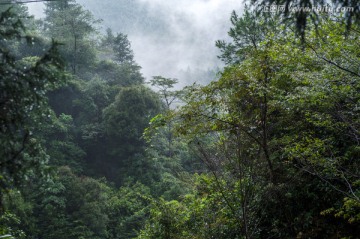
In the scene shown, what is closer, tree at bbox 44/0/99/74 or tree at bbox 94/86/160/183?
tree at bbox 94/86/160/183

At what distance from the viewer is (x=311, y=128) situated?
734 cm

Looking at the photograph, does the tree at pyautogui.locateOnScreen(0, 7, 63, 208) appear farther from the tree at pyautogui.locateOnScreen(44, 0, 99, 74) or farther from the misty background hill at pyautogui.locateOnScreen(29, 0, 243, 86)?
the misty background hill at pyautogui.locateOnScreen(29, 0, 243, 86)

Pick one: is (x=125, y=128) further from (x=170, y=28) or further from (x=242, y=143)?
(x=170, y=28)

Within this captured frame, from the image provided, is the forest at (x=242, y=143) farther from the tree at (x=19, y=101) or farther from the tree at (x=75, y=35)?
the tree at (x=75, y=35)

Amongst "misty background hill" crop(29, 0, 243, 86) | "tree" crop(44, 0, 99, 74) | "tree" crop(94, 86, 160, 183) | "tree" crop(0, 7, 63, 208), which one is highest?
"misty background hill" crop(29, 0, 243, 86)

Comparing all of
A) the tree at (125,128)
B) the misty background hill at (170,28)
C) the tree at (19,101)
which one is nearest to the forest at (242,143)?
the tree at (19,101)

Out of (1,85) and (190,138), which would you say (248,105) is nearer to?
(190,138)

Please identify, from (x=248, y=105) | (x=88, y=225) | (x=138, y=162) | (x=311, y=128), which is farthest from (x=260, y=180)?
(x=138, y=162)

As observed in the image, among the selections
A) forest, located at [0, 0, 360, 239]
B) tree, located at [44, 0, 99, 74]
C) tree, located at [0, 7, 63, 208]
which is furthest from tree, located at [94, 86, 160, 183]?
tree, located at [0, 7, 63, 208]

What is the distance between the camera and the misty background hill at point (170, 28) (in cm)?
10862

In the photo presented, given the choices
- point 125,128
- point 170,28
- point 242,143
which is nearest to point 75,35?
point 125,128

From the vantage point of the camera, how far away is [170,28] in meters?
123

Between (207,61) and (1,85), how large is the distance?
110 meters

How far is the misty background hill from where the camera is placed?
108625 millimetres
